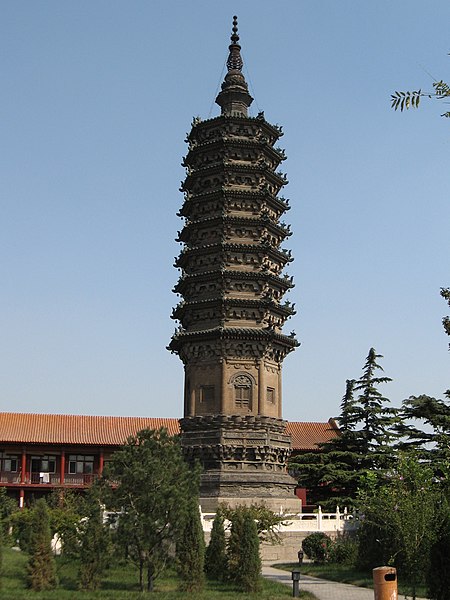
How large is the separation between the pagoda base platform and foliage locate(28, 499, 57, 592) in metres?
14.7

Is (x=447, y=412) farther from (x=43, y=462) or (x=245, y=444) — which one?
(x=43, y=462)

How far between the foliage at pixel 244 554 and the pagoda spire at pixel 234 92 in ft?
80.8

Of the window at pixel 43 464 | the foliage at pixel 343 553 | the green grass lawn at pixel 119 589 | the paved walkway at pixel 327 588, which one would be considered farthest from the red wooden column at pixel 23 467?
the paved walkway at pixel 327 588

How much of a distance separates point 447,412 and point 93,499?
86.3ft

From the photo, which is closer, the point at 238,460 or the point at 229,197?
the point at 238,460

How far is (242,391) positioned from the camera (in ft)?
121

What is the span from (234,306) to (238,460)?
7.26 meters

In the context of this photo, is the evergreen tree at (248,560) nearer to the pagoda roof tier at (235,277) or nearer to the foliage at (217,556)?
the foliage at (217,556)

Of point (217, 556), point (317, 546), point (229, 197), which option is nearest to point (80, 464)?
point (229, 197)

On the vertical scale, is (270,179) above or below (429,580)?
above

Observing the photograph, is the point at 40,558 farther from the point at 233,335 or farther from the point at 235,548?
the point at 233,335

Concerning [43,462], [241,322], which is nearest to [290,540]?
[241,322]

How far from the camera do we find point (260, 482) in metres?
35.6

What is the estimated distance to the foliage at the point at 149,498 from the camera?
835 inches
